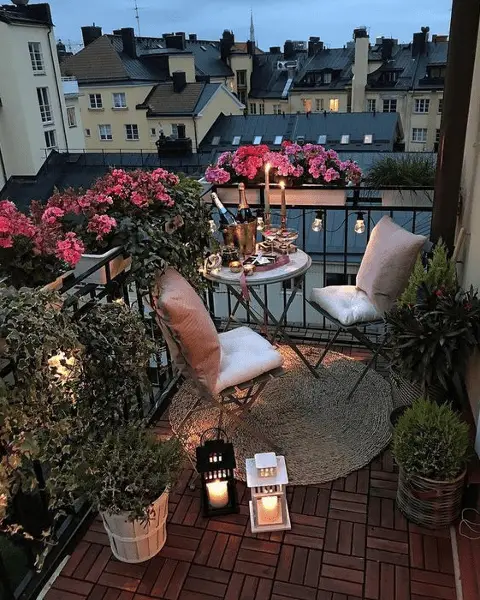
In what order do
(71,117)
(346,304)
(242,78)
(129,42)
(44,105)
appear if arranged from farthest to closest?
(242,78) < (129,42) < (71,117) < (44,105) < (346,304)

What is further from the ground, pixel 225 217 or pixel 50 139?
pixel 225 217

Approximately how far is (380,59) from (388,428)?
23248mm

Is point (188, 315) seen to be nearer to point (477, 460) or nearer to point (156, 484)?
point (156, 484)

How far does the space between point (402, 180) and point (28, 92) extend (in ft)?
49.6

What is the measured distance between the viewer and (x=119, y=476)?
1.83 m

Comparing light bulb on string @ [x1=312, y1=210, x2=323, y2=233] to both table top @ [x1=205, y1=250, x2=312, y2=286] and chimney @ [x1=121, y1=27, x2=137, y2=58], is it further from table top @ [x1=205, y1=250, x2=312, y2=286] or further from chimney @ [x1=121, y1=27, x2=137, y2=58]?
chimney @ [x1=121, y1=27, x2=137, y2=58]

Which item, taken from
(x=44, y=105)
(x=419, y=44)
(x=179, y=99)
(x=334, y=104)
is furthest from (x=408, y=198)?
(x=419, y=44)

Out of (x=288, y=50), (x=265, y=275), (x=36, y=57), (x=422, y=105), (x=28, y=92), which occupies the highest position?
(x=288, y=50)

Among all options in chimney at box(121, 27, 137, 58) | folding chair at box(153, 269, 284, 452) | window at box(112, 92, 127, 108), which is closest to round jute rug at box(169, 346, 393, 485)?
folding chair at box(153, 269, 284, 452)

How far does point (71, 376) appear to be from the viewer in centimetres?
164

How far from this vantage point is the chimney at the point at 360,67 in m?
21.2

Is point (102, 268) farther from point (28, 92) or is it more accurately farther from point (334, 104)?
point (334, 104)

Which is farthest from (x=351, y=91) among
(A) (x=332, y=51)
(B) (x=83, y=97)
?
(B) (x=83, y=97)

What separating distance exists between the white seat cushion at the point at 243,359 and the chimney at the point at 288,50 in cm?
2769
